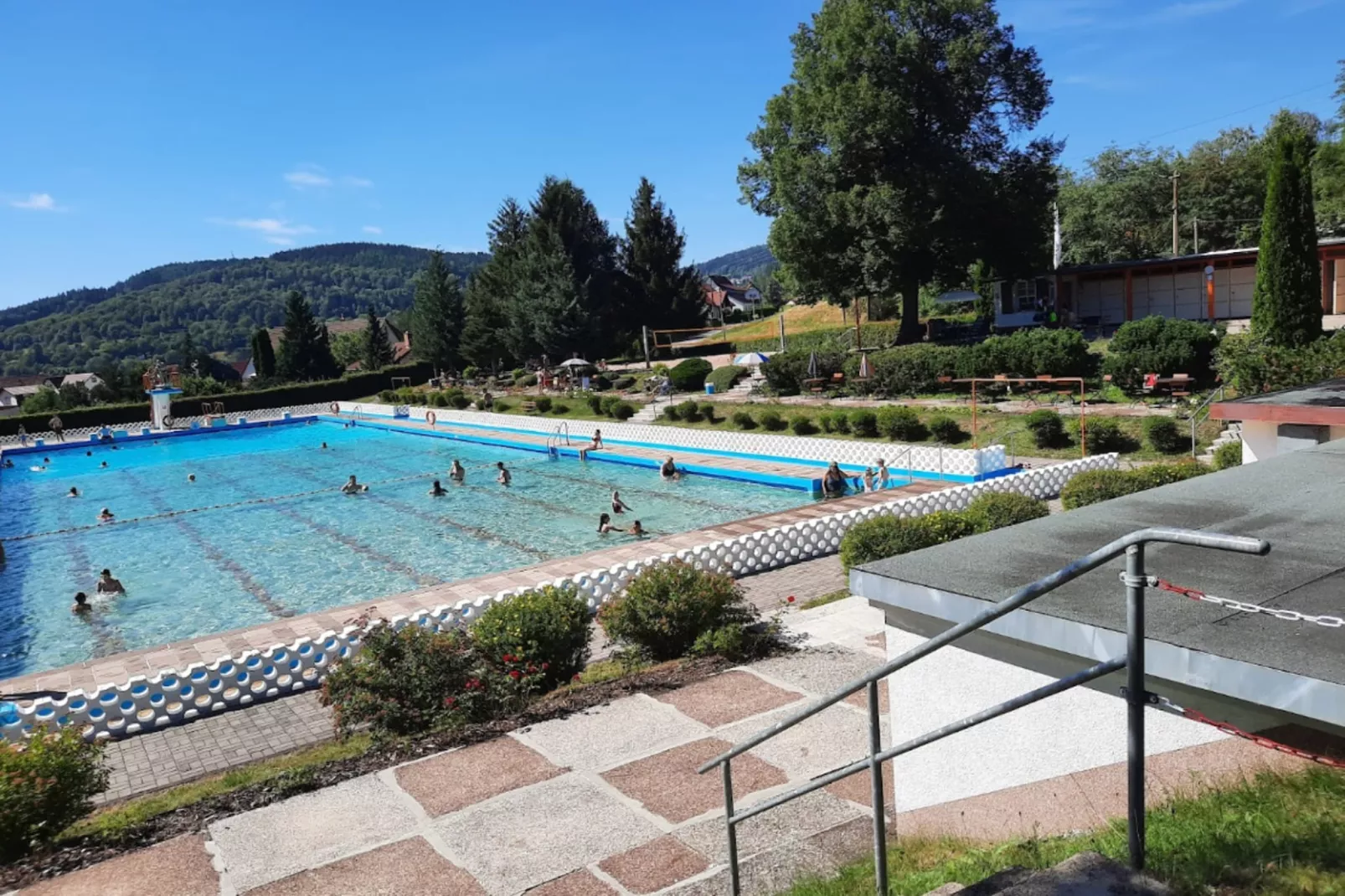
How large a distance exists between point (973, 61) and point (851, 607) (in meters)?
32.8

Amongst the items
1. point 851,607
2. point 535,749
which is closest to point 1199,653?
point 535,749

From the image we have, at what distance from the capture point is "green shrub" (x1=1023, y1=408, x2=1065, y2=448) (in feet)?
76.0

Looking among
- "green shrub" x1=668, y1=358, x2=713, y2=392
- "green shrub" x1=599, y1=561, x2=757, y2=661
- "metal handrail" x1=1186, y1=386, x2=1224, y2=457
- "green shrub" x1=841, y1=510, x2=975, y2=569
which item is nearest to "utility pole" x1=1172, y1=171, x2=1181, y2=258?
"green shrub" x1=668, y1=358, x2=713, y2=392

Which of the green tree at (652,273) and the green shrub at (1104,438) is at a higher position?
the green tree at (652,273)

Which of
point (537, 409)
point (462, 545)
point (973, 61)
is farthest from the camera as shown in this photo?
point (537, 409)

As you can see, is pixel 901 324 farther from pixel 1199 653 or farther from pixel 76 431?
pixel 76 431

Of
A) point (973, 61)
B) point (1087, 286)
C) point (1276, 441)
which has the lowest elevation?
point (1276, 441)

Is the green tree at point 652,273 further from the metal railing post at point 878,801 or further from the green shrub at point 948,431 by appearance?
the metal railing post at point 878,801

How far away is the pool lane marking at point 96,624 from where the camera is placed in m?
15.7

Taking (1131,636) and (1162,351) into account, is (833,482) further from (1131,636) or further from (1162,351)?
(1131,636)

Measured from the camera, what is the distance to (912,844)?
5266 millimetres

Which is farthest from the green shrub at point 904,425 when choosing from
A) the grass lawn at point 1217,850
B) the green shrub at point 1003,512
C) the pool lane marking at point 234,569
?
the grass lawn at point 1217,850

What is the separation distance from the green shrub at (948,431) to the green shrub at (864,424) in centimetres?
230

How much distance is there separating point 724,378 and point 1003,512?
27129 millimetres
